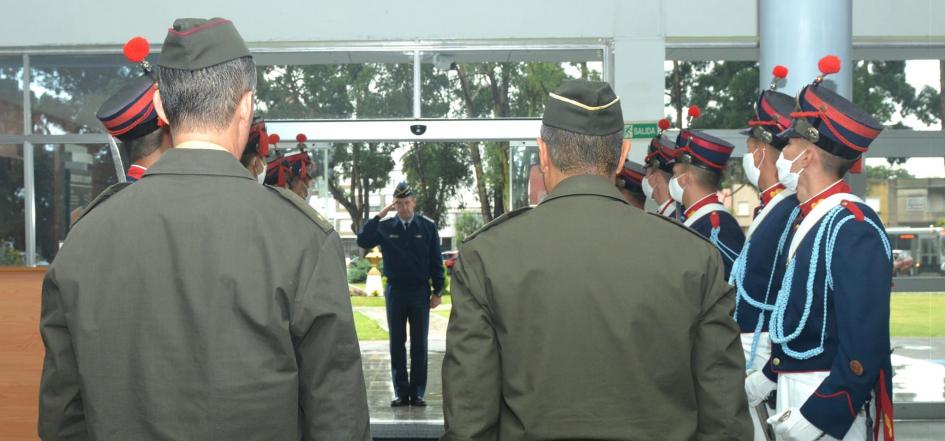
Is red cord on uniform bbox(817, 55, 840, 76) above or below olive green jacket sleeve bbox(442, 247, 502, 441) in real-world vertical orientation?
above

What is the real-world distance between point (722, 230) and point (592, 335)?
9.15 feet

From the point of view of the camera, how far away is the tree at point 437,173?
19.9 metres

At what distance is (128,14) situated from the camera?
6805 millimetres

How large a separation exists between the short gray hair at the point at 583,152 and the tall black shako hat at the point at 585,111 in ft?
0.05

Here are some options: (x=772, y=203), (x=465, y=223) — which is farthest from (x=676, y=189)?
(x=465, y=223)

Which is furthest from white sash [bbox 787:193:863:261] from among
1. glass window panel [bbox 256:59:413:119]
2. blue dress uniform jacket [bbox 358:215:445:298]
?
blue dress uniform jacket [bbox 358:215:445:298]

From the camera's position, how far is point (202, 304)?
1590mm

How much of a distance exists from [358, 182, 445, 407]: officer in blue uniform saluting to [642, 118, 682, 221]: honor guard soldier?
8.22 feet

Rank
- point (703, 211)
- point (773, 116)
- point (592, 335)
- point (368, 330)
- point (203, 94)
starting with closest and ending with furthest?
point (203, 94) → point (592, 335) → point (773, 116) → point (703, 211) → point (368, 330)

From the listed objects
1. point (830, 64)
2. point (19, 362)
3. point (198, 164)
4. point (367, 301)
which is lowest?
point (367, 301)

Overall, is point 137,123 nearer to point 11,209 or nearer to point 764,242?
point 764,242

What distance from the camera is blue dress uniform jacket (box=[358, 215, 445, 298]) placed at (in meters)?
7.85

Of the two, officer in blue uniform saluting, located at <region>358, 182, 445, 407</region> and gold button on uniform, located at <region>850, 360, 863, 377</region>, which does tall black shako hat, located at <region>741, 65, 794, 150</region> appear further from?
officer in blue uniform saluting, located at <region>358, 182, 445, 407</region>

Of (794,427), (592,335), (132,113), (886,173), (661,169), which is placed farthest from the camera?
(886,173)
